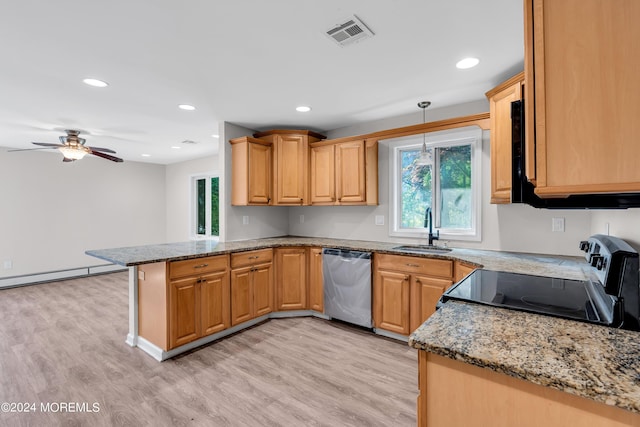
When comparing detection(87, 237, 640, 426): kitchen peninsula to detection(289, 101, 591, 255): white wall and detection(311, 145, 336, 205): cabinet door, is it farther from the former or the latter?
detection(311, 145, 336, 205): cabinet door

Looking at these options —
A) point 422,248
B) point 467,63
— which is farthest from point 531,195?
point 422,248

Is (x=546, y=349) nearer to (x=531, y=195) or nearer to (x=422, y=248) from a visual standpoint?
(x=531, y=195)

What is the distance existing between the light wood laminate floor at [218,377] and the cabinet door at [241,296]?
0.57ft

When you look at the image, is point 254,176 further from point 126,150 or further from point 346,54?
point 126,150

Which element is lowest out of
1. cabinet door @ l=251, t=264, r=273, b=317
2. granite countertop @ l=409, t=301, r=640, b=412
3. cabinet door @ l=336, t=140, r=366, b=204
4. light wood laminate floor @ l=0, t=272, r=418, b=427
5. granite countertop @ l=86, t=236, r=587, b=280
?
light wood laminate floor @ l=0, t=272, r=418, b=427

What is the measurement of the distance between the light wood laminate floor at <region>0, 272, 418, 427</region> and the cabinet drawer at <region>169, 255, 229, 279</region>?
0.75 m

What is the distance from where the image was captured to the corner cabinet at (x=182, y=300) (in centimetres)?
260

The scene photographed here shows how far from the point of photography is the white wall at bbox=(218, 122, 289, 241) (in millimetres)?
3705

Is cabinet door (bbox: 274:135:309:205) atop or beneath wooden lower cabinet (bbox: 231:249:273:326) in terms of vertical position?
atop

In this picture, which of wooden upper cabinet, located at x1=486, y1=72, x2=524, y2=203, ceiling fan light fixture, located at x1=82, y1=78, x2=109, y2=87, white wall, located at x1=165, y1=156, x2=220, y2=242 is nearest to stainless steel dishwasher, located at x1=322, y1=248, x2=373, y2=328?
wooden upper cabinet, located at x1=486, y1=72, x2=524, y2=203

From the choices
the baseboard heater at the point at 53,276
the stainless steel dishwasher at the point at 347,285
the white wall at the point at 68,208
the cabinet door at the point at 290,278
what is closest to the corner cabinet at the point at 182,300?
the cabinet door at the point at 290,278

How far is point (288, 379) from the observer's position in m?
2.29

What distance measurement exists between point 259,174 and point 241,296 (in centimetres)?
149

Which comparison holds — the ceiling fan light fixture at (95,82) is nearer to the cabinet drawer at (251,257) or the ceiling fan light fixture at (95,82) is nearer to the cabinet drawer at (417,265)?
the cabinet drawer at (251,257)
